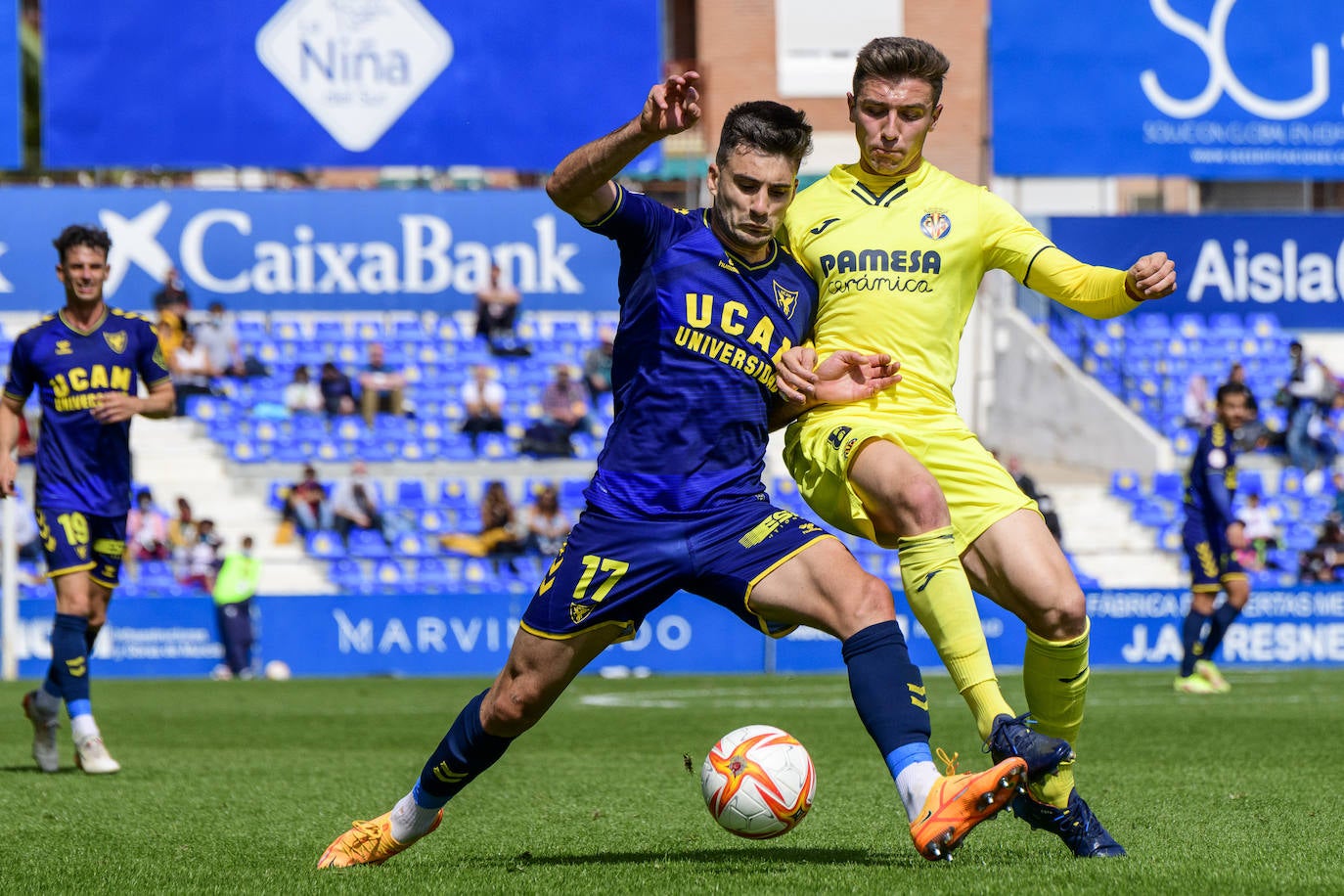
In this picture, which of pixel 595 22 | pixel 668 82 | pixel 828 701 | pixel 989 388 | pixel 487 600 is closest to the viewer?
pixel 668 82

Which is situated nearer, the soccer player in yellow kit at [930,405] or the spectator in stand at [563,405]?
the soccer player in yellow kit at [930,405]

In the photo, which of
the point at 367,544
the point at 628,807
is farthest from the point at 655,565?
the point at 367,544

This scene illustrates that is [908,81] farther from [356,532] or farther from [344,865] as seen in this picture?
[356,532]

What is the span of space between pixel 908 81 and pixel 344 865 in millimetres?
2861

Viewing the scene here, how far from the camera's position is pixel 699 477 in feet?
16.2

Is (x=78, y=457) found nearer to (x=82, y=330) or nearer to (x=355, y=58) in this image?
(x=82, y=330)

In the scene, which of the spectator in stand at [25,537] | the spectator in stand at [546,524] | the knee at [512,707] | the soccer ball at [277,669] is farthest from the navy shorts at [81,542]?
the spectator in stand at [25,537]

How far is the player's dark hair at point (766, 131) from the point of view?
15.9 ft

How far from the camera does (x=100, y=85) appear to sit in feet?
73.0

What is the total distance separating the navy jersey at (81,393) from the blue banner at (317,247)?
14.8 m

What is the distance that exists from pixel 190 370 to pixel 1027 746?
20.0 meters

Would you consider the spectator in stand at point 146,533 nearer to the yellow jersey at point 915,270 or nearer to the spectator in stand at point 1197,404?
the spectator in stand at point 1197,404

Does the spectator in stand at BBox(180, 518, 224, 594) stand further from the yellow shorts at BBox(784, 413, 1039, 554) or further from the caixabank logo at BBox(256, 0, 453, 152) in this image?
the yellow shorts at BBox(784, 413, 1039, 554)

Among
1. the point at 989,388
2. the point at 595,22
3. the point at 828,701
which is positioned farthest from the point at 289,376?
the point at 828,701
